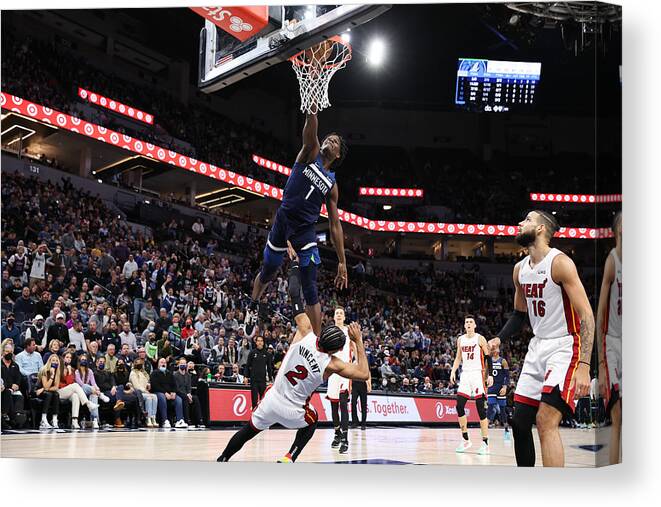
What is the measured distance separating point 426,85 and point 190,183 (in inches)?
147

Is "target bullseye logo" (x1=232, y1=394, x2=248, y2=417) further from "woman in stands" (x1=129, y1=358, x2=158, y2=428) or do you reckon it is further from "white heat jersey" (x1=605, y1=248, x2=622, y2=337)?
"white heat jersey" (x1=605, y1=248, x2=622, y2=337)

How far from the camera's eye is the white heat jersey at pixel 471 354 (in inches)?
407

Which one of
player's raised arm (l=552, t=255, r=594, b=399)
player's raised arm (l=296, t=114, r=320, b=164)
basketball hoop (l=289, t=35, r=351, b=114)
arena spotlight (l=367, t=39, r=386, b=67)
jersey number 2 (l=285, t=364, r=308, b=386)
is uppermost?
arena spotlight (l=367, t=39, r=386, b=67)

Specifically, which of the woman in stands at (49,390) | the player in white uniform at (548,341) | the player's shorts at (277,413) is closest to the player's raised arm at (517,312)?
the player in white uniform at (548,341)

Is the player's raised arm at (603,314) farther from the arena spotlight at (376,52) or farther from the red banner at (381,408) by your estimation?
the arena spotlight at (376,52)

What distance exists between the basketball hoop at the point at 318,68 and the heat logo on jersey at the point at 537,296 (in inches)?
159

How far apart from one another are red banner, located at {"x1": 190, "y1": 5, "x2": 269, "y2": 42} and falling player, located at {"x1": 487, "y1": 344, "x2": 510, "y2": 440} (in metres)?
6.13

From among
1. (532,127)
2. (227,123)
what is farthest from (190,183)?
(532,127)

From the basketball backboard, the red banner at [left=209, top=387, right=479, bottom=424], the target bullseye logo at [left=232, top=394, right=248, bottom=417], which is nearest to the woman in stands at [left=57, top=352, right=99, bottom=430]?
the red banner at [left=209, top=387, right=479, bottom=424]

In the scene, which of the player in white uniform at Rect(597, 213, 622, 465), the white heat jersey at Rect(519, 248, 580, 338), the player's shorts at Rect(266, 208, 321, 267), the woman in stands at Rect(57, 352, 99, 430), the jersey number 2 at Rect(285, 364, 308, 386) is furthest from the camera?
the woman in stands at Rect(57, 352, 99, 430)

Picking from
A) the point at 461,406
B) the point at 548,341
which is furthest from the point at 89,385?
the point at 548,341

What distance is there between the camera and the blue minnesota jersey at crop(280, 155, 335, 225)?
935 cm

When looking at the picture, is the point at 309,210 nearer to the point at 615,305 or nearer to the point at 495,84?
the point at 495,84

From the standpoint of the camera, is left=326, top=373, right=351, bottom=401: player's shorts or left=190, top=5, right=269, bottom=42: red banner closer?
left=190, top=5, right=269, bottom=42: red banner
